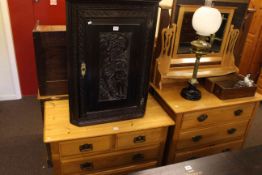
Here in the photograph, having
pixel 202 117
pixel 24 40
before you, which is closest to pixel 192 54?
pixel 202 117

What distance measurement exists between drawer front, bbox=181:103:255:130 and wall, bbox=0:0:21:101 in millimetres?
1997

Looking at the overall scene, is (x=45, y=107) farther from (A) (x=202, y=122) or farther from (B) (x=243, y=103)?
(B) (x=243, y=103)

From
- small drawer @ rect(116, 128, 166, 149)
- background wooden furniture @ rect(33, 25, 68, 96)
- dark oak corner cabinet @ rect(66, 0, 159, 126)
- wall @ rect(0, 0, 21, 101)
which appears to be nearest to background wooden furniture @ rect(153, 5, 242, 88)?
dark oak corner cabinet @ rect(66, 0, 159, 126)

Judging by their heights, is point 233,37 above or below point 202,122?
above

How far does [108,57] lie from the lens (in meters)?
1.31

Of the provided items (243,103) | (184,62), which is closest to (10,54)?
(184,62)

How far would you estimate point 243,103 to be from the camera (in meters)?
1.71

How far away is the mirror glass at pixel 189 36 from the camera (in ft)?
5.16

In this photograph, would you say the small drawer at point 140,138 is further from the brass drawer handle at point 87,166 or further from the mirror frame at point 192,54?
the mirror frame at point 192,54

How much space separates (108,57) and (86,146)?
533 mm

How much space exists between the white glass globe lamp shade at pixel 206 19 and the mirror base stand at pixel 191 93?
0.42 m

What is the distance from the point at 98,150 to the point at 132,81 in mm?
462

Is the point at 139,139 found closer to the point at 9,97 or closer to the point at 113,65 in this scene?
the point at 113,65

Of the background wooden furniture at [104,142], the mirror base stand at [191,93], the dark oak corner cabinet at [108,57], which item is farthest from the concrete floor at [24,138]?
the mirror base stand at [191,93]
